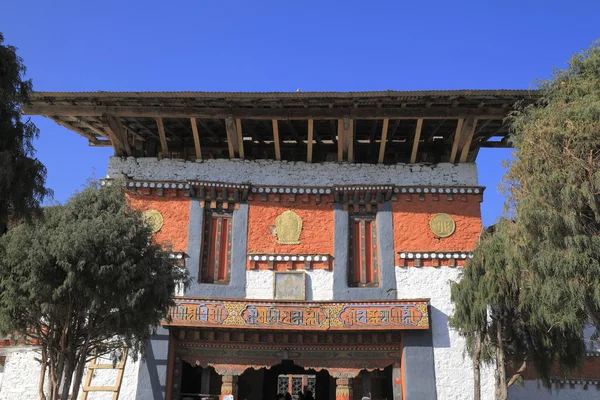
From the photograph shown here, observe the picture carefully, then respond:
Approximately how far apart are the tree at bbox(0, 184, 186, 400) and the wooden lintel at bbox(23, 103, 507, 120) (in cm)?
521

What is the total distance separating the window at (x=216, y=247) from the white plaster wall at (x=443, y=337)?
456 centimetres

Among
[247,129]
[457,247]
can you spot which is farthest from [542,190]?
[247,129]

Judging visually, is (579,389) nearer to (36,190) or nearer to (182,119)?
(182,119)

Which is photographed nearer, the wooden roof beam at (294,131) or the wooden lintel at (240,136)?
the wooden lintel at (240,136)

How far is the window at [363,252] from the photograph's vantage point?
15.5 m

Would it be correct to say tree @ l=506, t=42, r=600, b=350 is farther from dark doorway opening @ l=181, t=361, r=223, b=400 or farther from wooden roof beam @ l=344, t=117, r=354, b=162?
dark doorway opening @ l=181, t=361, r=223, b=400

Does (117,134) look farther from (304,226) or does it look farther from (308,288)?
(308,288)

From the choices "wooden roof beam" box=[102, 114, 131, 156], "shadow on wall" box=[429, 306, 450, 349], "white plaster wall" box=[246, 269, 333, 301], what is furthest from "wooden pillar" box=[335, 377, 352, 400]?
"wooden roof beam" box=[102, 114, 131, 156]

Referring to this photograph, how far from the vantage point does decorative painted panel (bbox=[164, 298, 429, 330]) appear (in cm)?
1437

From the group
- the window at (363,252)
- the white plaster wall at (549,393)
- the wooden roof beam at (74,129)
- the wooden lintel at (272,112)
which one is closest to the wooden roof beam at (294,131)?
the wooden lintel at (272,112)

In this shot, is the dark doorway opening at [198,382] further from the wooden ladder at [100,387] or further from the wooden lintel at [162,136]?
the wooden lintel at [162,136]

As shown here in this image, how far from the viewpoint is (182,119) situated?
16328 mm

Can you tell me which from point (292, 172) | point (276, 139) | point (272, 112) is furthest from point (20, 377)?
point (272, 112)

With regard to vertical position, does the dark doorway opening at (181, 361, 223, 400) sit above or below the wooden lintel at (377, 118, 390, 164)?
below
